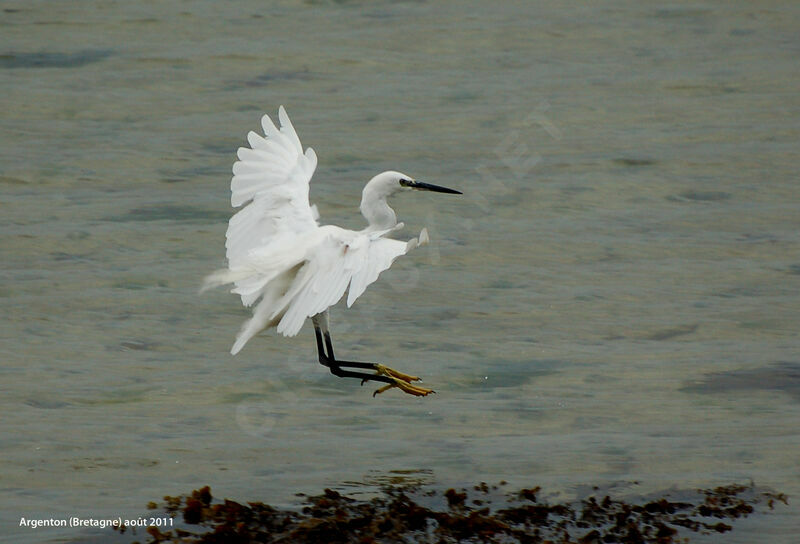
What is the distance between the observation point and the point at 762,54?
17.0 m

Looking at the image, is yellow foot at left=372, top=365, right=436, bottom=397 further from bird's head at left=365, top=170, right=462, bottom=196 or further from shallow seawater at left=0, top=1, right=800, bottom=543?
bird's head at left=365, top=170, right=462, bottom=196

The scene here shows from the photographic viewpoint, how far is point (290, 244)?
766 centimetres

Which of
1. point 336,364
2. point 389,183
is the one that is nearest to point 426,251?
point 336,364

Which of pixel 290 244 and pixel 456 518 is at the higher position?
pixel 290 244

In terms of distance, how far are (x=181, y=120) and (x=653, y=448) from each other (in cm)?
870

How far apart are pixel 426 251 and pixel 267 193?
12.9 feet

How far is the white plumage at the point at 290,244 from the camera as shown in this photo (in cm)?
706

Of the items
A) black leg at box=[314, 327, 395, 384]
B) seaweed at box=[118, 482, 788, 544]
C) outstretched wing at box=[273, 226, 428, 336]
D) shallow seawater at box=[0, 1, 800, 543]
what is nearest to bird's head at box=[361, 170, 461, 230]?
outstretched wing at box=[273, 226, 428, 336]

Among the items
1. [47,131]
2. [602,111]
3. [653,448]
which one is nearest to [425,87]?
[602,111]

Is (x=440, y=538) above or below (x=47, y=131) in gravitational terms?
below

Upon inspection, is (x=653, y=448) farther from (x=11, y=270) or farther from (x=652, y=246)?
(x=11, y=270)

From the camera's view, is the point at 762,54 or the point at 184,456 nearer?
the point at 184,456

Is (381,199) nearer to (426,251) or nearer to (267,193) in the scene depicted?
(267,193)

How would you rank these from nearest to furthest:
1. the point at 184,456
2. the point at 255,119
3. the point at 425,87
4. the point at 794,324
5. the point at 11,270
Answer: the point at 184,456 < the point at 794,324 < the point at 11,270 < the point at 255,119 < the point at 425,87
